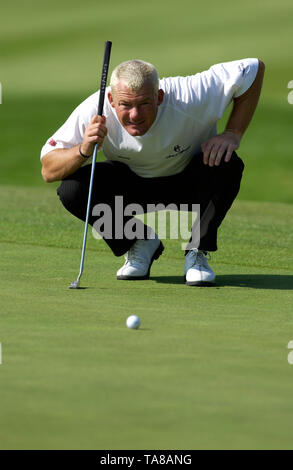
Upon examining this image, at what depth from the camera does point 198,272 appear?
419cm

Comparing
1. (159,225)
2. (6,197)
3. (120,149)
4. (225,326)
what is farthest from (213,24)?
(225,326)

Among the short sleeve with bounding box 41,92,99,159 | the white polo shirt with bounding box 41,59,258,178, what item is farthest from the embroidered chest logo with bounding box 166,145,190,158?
the short sleeve with bounding box 41,92,99,159

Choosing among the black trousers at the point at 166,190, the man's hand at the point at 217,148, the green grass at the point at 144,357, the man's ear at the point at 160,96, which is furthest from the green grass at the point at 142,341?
the man's ear at the point at 160,96

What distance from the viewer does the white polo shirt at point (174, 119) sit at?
429 centimetres

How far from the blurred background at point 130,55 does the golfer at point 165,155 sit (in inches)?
231

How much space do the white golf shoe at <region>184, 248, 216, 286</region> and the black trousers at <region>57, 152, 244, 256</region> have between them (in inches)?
2.8

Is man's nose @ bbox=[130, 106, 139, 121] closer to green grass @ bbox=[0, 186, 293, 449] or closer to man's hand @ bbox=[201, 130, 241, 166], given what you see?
man's hand @ bbox=[201, 130, 241, 166]

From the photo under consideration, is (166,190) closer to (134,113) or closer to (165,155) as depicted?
(165,155)

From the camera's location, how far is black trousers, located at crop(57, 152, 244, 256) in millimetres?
4402

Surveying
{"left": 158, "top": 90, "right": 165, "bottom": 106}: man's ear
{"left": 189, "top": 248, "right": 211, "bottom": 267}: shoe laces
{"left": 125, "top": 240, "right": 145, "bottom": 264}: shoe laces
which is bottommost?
{"left": 189, "top": 248, "right": 211, "bottom": 267}: shoe laces

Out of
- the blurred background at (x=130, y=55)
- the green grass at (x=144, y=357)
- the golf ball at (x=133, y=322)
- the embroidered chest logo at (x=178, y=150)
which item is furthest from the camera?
the blurred background at (x=130, y=55)

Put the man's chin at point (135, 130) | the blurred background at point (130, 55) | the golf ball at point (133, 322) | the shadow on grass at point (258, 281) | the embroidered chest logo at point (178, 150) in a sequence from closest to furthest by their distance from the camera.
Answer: the golf ball at point (133, 322) → the man's chin at point (135, 130) → the shadow on grass at point (258, 281) → the embroidered chest logo at point (178, 150) → the blurred background at point (130, 55)

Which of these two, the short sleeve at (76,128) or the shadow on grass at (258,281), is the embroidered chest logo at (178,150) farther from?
the shadow on grass at (258,281)

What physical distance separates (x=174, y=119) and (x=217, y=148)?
24cm
